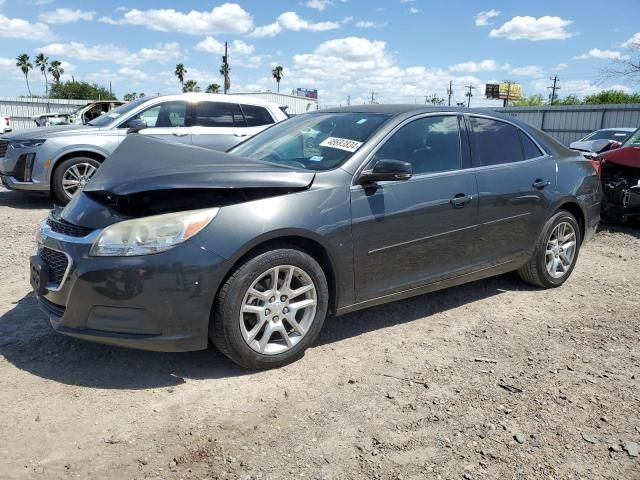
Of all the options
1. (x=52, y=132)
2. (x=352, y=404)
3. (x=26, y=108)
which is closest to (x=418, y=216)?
(x=352, y=404)

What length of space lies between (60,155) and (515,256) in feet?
22.2

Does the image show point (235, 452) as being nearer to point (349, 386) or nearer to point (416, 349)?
point (349, 386)

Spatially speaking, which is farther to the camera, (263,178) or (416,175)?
(416,175)

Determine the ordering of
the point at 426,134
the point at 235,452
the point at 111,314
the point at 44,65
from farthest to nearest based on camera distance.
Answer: the point at 44,65 → the point at 426,134 → the point at 111,314 → the point at 235,452

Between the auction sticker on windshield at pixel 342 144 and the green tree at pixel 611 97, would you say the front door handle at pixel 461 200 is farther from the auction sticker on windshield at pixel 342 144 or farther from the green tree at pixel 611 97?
the green tree at pixel 611 97

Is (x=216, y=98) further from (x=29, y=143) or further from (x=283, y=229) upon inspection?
(x=283, y=229)

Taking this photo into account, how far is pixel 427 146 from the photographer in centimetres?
410

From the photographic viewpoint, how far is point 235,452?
2.58 meters

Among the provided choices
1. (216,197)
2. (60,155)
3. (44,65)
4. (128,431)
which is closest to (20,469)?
(128,431)

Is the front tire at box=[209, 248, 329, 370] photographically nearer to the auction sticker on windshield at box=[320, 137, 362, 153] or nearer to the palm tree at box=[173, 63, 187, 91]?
the auction sticker on windshield at box=[320, 137, 362, 153]

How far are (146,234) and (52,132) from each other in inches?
255

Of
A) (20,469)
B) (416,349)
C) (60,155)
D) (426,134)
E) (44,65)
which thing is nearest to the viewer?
(20,469)

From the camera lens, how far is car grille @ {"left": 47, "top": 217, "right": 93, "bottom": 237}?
10.2ft

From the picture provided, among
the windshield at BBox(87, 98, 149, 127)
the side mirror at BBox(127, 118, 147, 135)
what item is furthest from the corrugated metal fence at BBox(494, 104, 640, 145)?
the side mirror at BBox(127, 118, 147, 135)
